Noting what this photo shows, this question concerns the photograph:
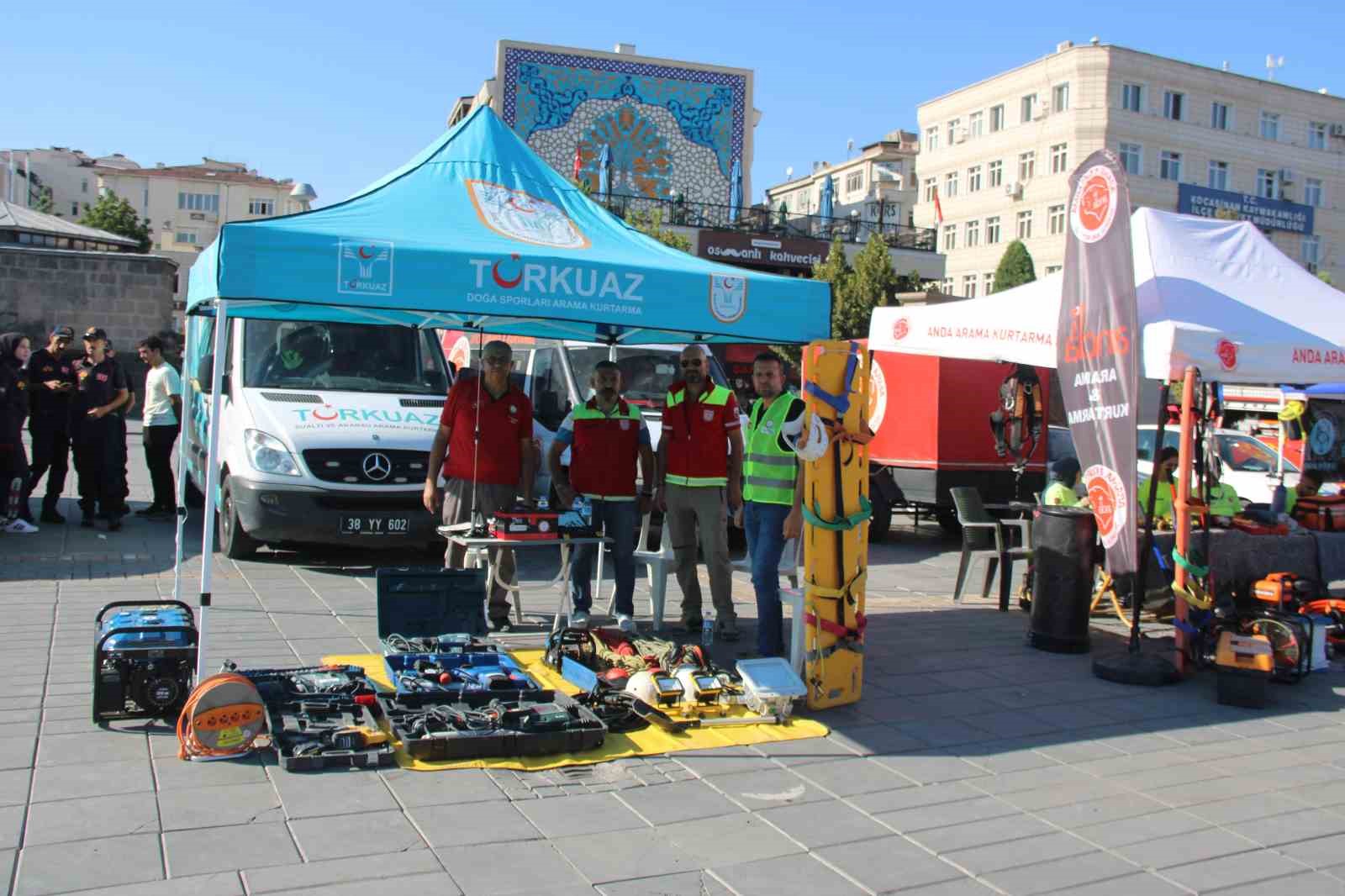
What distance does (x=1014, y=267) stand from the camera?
4422 cm

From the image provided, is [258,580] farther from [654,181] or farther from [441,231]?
[654,181]

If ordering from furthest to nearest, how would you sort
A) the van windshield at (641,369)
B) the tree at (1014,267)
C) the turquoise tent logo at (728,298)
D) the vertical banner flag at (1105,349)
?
the tree at (1014,267), the van windshield at (641,369), the vertical banner flag at (1105,349), the turquoise tent logo at (728,298)

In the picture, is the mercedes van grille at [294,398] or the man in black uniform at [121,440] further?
the man in black uniform at [121,440]

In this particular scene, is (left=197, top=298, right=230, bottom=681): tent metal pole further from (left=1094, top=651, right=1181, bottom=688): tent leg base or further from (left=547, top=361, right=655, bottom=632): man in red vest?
(left=1094, top=651, right=1181, bottom=688): tent leg base

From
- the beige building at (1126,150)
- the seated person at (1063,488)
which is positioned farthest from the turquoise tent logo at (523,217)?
the beige building at (1126,150)

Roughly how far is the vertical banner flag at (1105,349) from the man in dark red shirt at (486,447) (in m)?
3.59

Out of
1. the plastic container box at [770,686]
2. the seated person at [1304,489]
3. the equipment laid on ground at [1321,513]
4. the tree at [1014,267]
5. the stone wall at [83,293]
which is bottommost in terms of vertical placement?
the plastic container box at [770,686]

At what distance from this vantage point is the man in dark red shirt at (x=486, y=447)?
7727mm

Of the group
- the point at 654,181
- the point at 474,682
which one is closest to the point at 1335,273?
the point at 654,181

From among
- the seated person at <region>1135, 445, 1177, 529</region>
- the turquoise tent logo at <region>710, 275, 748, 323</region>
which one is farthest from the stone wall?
the seated person at <region>1135, 445, 1177, 529</region>

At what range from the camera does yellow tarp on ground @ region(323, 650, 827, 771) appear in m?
5.10

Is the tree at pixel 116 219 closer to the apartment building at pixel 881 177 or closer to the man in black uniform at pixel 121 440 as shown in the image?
the apartment building at pixel 881 177

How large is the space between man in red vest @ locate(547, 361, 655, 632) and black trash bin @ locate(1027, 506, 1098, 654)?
278cm

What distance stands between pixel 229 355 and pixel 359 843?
24.6 ft
